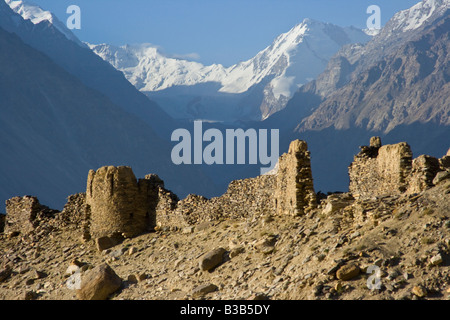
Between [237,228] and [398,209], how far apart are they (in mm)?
7140

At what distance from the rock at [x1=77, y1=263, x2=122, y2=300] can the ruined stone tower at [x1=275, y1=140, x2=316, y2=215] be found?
5618mm

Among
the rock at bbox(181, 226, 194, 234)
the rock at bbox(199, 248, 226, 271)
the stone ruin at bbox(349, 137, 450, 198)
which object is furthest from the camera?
the rock at bbox(181, 226, 194, 234)

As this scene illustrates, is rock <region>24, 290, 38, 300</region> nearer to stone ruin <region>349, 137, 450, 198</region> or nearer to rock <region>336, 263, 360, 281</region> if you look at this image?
stone ruin <region>349, 137, 450, 198</region>

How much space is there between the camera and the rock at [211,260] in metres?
20.8

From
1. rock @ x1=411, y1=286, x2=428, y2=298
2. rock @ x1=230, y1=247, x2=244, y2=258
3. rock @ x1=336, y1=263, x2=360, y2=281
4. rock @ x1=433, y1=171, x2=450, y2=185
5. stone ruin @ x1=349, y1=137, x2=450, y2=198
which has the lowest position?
rock @ x1=411, y1=286, x2=428, y2=298

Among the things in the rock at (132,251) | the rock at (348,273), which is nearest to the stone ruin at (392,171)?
the rock at (348,273)

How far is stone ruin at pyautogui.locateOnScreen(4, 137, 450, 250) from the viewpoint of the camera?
66.4 ft

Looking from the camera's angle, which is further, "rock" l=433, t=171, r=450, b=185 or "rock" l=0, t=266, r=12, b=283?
"rock" l=0, t=266, r=12, b=283

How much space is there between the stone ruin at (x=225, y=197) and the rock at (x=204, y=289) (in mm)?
3960

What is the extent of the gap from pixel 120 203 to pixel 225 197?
4636mm

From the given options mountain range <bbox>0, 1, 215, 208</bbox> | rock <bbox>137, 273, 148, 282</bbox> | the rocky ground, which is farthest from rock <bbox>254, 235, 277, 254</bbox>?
mountain range <bbox>0, 1, 215, 208</bbox>

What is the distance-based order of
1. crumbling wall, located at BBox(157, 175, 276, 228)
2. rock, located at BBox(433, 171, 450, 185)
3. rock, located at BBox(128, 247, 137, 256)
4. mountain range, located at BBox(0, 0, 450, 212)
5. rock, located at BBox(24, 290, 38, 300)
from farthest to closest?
mountain range, located at BBox(0, 0, 450, 212) → rock, located at BBox(128, 247, 137, 256) → rock, located at BBox(24, 290, 38, 300) → crumbling wall, located at BBox(157, 175, 276, 228) → rock, located at BBox(433, 171, 450, 185)

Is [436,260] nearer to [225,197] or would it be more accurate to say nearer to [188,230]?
[225,197]
